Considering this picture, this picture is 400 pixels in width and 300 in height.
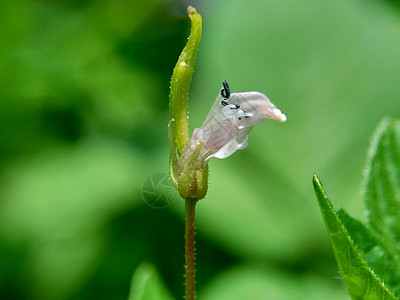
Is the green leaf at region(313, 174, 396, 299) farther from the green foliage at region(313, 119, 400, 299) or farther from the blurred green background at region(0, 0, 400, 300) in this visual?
the blurred green background at region(0, 0, 400, 300)

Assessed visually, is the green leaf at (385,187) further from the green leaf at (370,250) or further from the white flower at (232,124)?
the white flower at (232,124)

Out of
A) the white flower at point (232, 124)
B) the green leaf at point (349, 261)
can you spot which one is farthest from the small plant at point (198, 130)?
the green leaf at point (349, 261)

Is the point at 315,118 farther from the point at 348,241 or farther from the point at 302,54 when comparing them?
the point at 348,241

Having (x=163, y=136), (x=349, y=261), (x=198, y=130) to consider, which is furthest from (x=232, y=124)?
(x=163, y=136)

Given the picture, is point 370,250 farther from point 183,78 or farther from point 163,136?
point 163,136

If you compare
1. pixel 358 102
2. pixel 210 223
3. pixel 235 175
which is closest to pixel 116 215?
pixel 210 223

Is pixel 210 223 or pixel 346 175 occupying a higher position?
pixel 346 175
